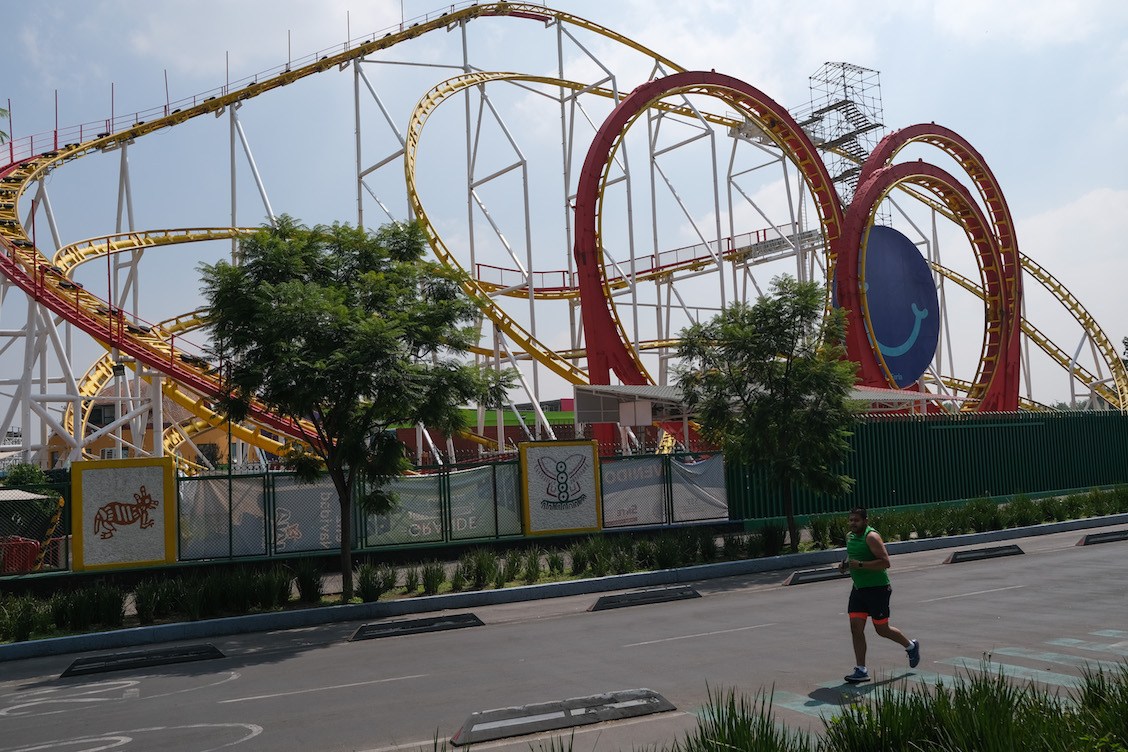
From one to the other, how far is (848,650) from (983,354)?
34.7 metres

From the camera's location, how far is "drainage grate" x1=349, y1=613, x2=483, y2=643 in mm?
12711

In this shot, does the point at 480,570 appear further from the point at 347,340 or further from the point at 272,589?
the point at 347,340

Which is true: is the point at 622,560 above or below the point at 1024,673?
above

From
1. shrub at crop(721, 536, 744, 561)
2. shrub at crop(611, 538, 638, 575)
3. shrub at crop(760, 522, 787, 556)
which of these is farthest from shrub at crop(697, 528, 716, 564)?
shrub at crop(611, 538, 638, 575)

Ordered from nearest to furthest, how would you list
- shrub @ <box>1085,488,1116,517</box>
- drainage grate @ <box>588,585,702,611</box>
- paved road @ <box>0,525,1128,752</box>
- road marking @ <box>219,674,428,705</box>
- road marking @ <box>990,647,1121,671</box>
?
1. paved road @ <box>0,525,1128,752</box>
2. road marking @ <box>990,647,1121,671</box>
3. road marking @ <box>219,674,428,705</box>
4. drainage grate @ <box>588,585,702,611</box>
5. shrub @ <box>1085,488,1116,517</box>

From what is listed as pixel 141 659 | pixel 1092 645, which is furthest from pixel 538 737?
pixel 141 659

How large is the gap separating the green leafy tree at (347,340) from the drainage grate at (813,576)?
553 centimetres

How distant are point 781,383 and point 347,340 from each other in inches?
333

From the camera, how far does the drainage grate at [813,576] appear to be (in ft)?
51.4

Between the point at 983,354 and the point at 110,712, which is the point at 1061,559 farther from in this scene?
the point at 983,354

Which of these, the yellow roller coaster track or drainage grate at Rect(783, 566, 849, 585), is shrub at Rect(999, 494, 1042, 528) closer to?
drainage grate at Rect(783, 566, 849, 585)

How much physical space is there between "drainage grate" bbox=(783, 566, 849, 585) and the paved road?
1383 mm

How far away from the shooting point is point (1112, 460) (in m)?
30.7

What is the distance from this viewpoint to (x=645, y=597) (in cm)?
1438
